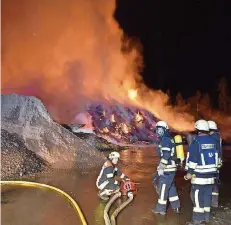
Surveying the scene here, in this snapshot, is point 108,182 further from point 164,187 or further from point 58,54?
point 58,54

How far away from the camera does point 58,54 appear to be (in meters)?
19.1

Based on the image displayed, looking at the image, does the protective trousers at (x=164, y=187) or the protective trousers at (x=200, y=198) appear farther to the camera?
the protective trousers at (x=164, y=187)

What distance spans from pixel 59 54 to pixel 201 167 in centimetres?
1468

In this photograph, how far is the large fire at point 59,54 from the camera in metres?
18.6

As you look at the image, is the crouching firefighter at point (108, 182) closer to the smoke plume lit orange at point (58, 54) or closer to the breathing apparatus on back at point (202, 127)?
the breathing apparatus on back at point (202, 127)

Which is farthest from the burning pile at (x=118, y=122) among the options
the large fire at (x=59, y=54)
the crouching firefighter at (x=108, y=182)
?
the crouching firefighter at (x=108, y=182)

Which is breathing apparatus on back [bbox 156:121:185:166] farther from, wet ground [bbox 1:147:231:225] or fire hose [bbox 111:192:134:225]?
fire hose [bbox 111:192:134:225]

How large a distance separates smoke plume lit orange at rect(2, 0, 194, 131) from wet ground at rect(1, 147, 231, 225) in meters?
9.00

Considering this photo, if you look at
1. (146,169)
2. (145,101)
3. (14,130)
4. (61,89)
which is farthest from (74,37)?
(146,169)

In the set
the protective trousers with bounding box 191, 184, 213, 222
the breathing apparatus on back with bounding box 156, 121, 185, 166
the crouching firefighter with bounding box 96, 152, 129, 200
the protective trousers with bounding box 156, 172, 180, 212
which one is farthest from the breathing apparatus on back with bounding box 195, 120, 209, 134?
the crouching firefighter with bounding box 96, 152, 129, 200

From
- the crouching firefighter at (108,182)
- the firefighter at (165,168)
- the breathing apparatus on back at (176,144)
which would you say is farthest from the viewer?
the crouching firefighter at (108,182)

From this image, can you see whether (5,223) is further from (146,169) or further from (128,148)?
(128,148)

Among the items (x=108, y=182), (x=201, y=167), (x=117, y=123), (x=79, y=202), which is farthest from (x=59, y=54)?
(x=201, y=167)

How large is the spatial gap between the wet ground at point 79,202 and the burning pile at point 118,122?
26.8 ft
